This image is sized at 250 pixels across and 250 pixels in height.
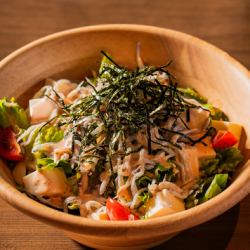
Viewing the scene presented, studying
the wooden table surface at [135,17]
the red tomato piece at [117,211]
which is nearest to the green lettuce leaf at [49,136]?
the red tomato piece at [117,211]

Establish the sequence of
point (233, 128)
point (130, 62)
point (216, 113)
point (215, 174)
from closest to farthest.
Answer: point (215, 174) → point (233, 128) → point (216, 113) → point (130, 62)

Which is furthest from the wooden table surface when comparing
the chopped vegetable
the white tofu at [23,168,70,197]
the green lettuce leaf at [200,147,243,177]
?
the white tofu at [23,168,70,197]

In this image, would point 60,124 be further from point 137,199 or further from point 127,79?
point 137,199

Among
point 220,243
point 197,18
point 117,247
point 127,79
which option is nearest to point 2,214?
point 117,247

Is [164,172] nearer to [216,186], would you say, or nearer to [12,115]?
[216,186]

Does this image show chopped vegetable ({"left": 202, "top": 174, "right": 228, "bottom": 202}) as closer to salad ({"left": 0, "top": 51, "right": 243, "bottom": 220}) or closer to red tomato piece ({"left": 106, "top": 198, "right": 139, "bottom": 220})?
salad ({"left": 0, "top": 51, "right": 243, "bottom": 220})

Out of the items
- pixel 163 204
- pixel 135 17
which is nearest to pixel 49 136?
pixel 163 204
